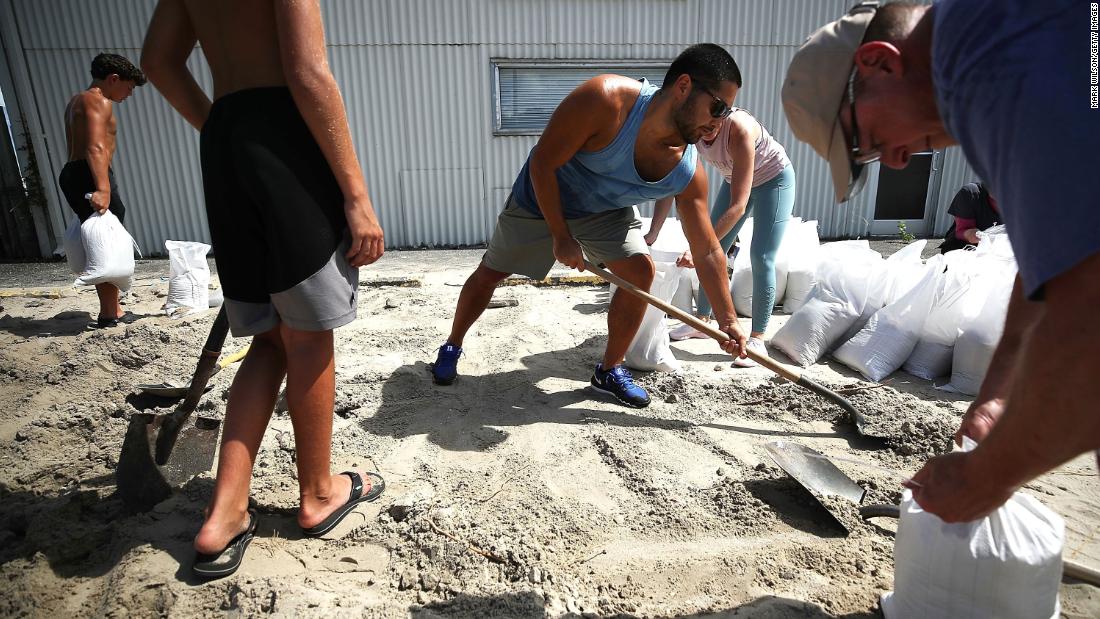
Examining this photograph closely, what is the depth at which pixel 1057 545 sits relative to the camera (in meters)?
1.29

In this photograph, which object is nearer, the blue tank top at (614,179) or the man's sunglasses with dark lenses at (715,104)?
the man's sunglasses with dark lenses at (715,104)

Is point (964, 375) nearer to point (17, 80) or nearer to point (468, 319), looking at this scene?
point (468, 319)

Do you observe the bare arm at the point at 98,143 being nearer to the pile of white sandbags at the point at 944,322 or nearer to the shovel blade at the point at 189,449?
the shovel blade at the point at 189,449

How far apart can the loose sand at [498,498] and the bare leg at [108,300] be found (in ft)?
2.07

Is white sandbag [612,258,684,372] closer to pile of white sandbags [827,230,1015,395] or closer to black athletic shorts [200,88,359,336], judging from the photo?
pile of white sandbags [827,230,1015,395]

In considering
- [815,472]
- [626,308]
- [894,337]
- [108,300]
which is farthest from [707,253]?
[108,300]

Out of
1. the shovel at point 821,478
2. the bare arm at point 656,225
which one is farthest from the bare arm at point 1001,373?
the bare arm at point 656,225

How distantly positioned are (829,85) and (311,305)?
1352 mm

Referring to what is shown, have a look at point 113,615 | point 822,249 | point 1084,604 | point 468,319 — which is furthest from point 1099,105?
point 822,249

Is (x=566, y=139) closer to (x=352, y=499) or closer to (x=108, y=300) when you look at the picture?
(x=352, y=499)

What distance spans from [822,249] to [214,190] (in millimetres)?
3940

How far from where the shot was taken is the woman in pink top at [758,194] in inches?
127

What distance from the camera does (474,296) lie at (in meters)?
3.07

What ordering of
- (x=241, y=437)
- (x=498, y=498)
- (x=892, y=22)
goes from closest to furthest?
(x=892, y=22), (x=241, y=437), (x=498, y=498)
